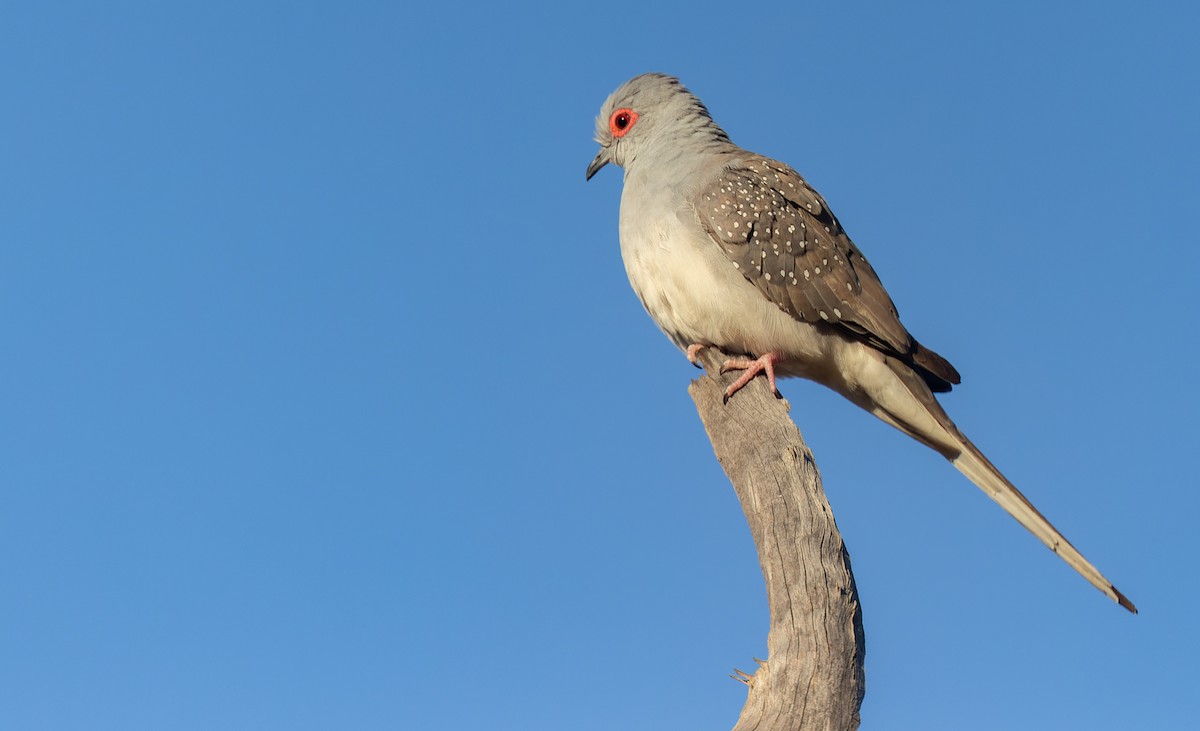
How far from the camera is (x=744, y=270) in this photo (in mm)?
6203

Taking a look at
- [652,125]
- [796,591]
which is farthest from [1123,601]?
[652,125]

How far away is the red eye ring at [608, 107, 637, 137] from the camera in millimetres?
7406

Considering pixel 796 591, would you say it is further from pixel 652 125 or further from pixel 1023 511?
pixel 652 125

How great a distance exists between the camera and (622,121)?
293 inches

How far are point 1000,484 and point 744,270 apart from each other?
1868mm

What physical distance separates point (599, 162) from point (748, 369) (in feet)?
7.69

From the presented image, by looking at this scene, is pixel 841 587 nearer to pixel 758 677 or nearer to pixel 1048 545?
pixel 758 677

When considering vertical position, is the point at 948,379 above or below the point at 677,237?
below

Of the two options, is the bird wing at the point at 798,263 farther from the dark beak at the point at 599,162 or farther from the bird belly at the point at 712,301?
the dark beak at the point at 599,162

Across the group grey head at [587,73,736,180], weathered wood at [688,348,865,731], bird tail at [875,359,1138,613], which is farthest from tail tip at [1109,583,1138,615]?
grey head at [587,73,736,180]

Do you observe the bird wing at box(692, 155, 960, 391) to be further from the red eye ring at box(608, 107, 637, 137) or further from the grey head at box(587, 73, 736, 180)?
the red eye ring at box(608, 107, 637, 137)

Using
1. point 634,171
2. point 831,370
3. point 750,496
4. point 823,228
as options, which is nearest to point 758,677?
point 750,496

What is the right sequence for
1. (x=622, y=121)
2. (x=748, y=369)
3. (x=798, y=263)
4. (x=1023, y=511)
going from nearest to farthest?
(x=1023, y=511), (x=748, y=369), (x=798, y=263), (x=622, y=121)

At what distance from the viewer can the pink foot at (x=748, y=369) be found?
19.4 feet
